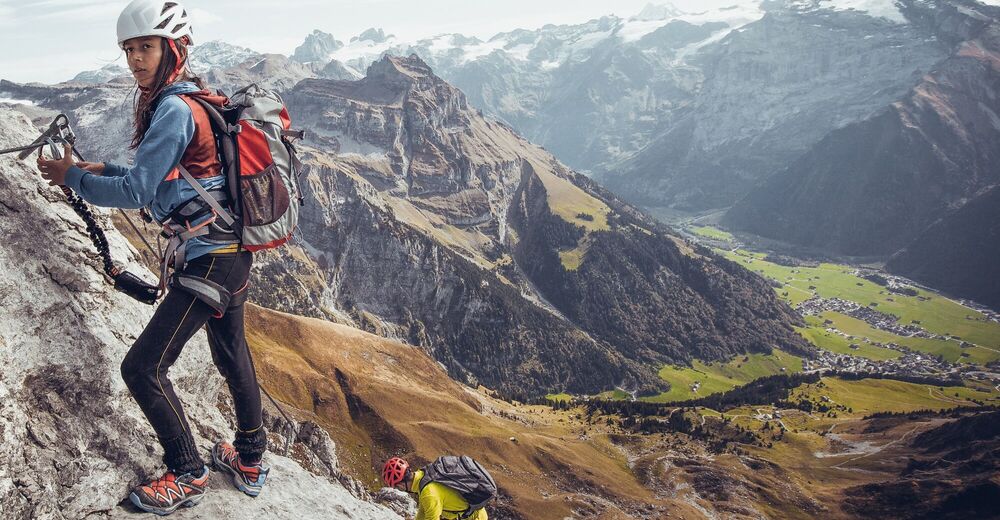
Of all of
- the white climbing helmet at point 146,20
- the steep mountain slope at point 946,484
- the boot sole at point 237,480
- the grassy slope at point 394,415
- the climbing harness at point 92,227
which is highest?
the white climbing helmet at point 146,20

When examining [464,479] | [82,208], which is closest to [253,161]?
[82,208]

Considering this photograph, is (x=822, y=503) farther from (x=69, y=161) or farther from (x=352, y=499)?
(x=69, y=161)

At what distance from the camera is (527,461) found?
8612 centimetres

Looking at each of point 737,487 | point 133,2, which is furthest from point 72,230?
point 737,487

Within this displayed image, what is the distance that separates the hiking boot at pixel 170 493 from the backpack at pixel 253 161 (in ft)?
15.0

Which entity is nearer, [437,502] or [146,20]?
[146,20]

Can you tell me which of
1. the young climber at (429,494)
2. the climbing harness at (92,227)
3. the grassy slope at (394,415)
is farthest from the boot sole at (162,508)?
the grassy slope at (394,415)

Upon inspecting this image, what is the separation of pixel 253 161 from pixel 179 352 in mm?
3387

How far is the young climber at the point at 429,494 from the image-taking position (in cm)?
1271

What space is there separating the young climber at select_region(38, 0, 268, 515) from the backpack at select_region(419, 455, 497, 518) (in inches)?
178

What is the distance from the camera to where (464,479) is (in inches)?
510

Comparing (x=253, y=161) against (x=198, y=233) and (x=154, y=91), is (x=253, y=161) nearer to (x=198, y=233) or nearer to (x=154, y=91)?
(x=198, y=233)

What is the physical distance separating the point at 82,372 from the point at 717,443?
482ft

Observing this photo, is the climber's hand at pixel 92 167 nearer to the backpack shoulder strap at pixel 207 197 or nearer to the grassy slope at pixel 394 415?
the backpack shoulder strap at pixel 207 197
